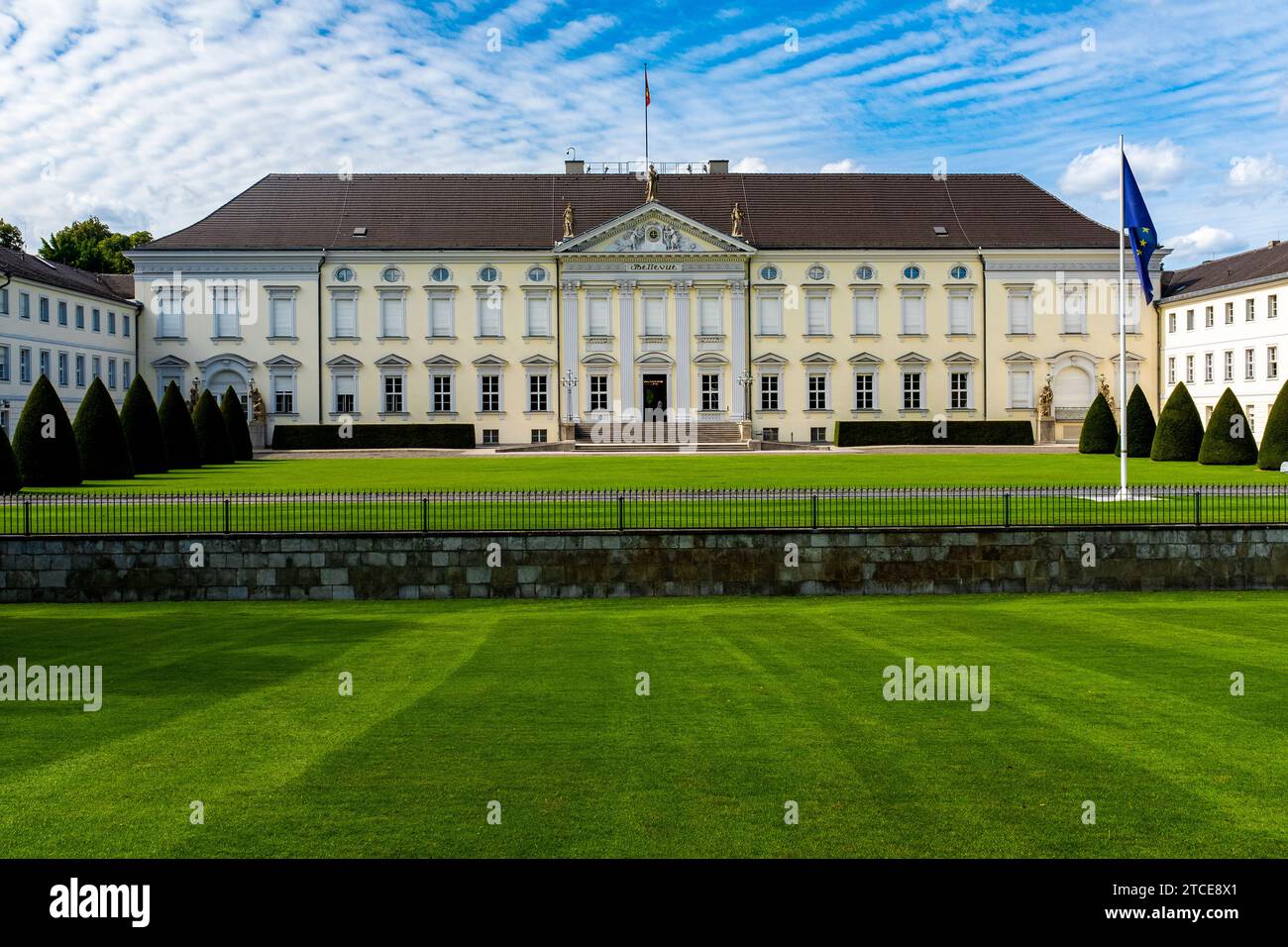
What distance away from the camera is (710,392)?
71188mm

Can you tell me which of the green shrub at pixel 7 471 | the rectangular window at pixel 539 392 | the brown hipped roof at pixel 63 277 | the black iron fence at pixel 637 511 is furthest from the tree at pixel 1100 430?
the brown hipped roof at pixel 63 277

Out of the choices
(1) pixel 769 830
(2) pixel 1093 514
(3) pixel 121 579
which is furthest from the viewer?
(2) pixel 1093 514

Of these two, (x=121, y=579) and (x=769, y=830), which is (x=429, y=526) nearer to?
(x=121, y=579)

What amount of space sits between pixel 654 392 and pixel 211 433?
2907 centimetres

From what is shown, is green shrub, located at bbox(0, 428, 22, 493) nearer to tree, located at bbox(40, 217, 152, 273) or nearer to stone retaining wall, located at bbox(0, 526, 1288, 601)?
stone retaining wall, located at bbox(0, 526, 1288, 601)

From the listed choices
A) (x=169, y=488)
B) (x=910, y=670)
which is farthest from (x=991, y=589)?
(x=169, y=488)

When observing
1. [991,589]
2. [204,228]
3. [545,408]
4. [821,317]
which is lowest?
[991,589]

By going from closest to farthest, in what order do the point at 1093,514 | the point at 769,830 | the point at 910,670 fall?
the point at 769,830
the point at 910,670
the point at 1093,514

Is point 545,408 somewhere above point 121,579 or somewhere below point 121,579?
above

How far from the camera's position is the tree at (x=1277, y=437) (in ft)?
127

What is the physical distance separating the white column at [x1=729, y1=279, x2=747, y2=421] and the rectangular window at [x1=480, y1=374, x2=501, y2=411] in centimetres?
1425

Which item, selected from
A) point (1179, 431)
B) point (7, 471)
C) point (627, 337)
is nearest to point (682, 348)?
point (627, 337)

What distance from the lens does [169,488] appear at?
3384 cm
